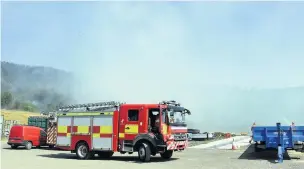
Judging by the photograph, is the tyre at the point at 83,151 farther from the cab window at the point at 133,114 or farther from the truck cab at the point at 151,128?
the cab window at the point at 133,114

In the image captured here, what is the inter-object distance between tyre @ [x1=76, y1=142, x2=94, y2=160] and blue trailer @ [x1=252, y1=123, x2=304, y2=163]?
8189mm

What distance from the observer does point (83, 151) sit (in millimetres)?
18750

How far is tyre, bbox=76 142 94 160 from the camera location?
18547mm

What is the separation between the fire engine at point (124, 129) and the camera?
55.4ft

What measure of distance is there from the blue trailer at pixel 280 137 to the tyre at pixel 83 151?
26.9 ft

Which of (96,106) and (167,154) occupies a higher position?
(96,106)

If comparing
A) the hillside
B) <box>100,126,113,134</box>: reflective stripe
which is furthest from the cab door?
the hillside

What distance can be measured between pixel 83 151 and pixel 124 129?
2.74 meters

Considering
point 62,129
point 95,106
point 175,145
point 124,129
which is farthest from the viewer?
point 62,129

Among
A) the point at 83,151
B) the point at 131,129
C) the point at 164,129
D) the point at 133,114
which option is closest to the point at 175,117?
the point at 164,129

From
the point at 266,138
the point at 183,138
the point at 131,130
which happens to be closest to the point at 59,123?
the point at 131,130

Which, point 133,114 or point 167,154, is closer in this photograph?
point 133,114

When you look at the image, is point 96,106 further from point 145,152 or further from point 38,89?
point 38,89

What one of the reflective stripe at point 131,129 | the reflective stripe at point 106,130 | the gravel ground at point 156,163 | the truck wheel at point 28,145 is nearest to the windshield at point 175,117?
the reflective stripe at point 131,129
